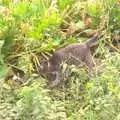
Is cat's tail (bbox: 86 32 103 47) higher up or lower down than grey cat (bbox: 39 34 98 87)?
higher up

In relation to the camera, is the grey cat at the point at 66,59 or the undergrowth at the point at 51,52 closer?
Result: the undergrowth at the point at 51,52

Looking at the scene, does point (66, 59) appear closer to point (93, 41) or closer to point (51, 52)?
point (51, 52)

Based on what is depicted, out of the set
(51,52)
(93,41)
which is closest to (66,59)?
(51,52)

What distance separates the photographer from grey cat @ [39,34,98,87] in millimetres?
4145

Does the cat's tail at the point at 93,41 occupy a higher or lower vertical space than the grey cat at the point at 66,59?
higher

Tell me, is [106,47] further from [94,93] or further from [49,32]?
[94,93]

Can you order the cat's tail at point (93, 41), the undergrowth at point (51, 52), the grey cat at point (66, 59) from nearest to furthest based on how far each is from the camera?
1. the undergrowth at point (51, 52)
2. the grey cat at point (66, 59)
3. the cat's tail at point (93, 41)

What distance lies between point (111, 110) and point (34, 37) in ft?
4.38

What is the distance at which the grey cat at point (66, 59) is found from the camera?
13.6 feet

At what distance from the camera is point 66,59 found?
4.17 m

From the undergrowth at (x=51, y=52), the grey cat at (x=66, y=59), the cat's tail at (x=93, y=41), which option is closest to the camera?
the undergrowth at (x=51, y=52)

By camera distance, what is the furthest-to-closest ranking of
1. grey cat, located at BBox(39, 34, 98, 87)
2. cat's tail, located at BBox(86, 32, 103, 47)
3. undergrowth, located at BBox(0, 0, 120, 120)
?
cat's tail, located at BBox(86, 32, 103, 47)
grey cat, located at BBox(39, 34, 98, 87)
undergrowth, located at BBox(0, 0, 120, 120)

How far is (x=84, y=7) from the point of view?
4820mm

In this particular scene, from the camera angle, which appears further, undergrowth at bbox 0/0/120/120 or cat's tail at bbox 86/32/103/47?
cat's tail at bbox 86/32/103/47
